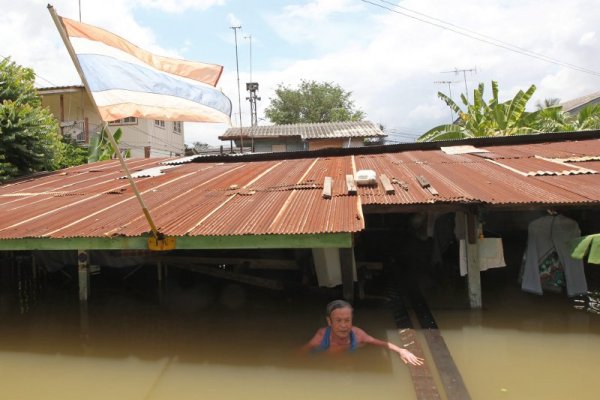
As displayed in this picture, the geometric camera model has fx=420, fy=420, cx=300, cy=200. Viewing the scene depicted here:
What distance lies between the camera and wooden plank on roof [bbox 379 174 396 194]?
17.7 feet

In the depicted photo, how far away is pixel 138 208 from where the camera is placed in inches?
217

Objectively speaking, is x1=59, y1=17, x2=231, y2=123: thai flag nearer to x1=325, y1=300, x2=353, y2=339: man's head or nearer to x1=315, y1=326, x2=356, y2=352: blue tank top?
x1=325, y1=300, x2=353, y2=339: man's head

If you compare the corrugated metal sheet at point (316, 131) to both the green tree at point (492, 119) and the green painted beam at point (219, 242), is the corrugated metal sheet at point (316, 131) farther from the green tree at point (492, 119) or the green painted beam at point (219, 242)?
the green painted beam at point (219, 242)

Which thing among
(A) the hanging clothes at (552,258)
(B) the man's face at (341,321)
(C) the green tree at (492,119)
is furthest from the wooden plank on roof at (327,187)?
(C) the green tree at (492,119)

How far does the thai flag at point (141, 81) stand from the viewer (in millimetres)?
3451

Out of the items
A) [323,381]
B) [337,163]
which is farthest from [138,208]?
[337,163]

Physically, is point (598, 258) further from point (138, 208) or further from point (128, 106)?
point (138, 208)

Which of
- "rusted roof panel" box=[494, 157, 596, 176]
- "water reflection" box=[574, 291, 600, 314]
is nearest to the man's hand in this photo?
"water reflection" box=[574, 291, 600, 314]

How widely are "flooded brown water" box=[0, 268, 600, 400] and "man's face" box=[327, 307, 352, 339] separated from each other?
0.31 m

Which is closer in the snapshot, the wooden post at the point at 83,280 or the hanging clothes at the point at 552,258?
the hanging clothes at the point at 552,258

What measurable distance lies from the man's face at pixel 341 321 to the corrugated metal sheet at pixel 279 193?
104 centimetres

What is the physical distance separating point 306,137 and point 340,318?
1590 centimetres

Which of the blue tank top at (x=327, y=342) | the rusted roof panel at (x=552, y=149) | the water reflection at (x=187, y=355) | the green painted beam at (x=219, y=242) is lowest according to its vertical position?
the water reflection at (x=187, y=355)

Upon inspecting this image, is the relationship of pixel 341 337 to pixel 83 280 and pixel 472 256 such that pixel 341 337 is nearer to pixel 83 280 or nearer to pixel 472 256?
pixel 472 256
